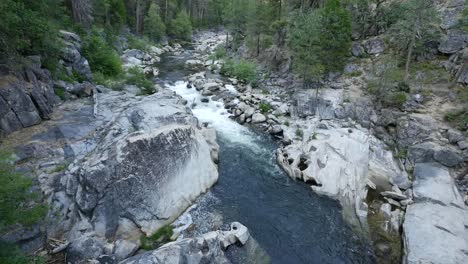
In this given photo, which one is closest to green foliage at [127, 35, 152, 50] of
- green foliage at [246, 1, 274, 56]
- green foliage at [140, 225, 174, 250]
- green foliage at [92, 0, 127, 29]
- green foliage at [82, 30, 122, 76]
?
green foliage at [92, 0, 127, 29]

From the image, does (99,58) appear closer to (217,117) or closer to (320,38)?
(217,117)

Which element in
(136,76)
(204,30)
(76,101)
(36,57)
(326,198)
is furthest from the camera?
(204,30)

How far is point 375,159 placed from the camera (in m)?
Result: 17.9

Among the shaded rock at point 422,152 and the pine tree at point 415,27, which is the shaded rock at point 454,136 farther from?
the pine tree at point 415,27

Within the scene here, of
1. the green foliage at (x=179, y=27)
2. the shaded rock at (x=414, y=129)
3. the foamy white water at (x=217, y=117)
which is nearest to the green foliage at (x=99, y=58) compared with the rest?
the foamy white water at (x=217, y=117)

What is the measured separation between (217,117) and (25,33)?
1437cm

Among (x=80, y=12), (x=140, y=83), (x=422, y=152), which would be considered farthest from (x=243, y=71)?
(x=422, y=152)

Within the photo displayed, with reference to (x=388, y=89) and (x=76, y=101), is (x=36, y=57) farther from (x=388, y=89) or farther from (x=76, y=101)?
(x=388, y=89)

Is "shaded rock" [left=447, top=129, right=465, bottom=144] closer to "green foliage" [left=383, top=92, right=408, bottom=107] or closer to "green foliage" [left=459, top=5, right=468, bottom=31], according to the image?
"green foliage" [left=383, top=92, right=408, bottom=107]

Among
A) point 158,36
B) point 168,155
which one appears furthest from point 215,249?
point 158,36

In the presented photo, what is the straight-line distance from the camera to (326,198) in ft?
49.4

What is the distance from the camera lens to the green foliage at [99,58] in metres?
23.3

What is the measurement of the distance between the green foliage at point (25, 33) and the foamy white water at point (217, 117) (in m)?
11.3

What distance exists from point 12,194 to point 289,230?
36.6 ft
